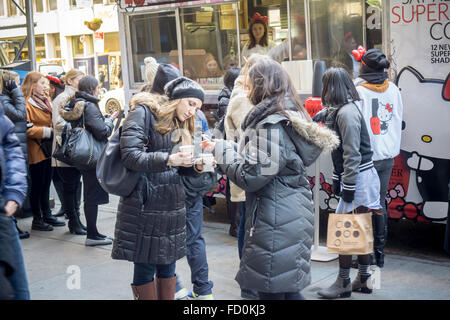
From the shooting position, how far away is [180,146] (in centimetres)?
398

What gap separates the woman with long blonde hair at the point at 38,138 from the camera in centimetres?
717

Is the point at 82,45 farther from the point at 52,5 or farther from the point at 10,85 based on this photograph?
the point at 10,85

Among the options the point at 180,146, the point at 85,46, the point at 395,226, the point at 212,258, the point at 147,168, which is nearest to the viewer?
the point at 147,168

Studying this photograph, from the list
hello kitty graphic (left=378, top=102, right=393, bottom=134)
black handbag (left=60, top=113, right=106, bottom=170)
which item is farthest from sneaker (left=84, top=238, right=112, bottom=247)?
hello kitty graphic (left=378, top=102, right=393, bottom=134)

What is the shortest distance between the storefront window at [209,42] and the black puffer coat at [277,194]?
3885 millimetres

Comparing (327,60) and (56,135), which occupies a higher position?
(327,60)

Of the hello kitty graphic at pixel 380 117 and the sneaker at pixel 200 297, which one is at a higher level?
the hello kitty graphic at pixel 380 117

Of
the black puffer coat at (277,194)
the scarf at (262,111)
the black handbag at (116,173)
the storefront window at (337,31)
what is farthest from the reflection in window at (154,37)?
the black puffer coat at (277,194)

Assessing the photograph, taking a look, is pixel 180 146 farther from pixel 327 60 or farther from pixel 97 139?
pixel 327 60

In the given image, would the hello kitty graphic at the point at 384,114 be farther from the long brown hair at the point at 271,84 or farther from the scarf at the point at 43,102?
→ the scarf at the point at 43,102

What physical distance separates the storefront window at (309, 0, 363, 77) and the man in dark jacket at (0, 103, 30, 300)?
4114mm

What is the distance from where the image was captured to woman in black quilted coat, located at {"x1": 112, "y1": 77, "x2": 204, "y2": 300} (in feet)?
12.5
